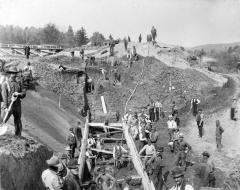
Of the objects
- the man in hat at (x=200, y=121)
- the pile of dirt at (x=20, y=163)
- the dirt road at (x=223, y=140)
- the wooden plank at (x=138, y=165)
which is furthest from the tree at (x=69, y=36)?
the pile of dirt at (x=20, y=163)

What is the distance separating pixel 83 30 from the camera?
93.7 meters

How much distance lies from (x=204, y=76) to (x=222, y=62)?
103 ft

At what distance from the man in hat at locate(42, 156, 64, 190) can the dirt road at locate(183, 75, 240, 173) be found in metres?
13.8

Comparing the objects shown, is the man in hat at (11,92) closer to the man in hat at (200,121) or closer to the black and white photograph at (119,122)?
the black and white photograph at (119,122)

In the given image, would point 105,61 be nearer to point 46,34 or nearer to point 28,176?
point 28,176

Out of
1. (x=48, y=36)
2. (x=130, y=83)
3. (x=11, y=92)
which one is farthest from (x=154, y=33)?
A: (x=48, y=36)

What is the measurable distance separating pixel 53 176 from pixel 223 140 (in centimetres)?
1881

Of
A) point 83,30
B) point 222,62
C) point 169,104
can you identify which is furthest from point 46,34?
point 169,104

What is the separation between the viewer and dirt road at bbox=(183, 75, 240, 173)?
2141 cm

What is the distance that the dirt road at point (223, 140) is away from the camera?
2141 centimetres

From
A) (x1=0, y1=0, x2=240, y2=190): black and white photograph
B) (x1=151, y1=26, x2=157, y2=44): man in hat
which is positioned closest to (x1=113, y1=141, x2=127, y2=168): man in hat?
(x1=0, y1=0, x2=240, y2=190): black and white photograph

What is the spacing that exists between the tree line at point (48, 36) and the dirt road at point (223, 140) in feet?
216

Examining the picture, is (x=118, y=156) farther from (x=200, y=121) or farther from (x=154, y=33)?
(x=154, y=33)

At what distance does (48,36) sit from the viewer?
114 m
